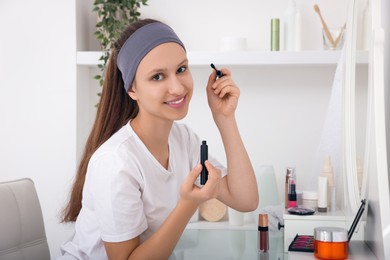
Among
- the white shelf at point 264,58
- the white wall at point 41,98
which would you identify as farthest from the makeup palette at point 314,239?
the white wall at point 41,98

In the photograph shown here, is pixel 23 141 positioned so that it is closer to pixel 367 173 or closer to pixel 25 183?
pixel 25 183

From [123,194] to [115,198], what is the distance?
0.06ft

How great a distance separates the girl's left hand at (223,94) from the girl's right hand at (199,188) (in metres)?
0.32

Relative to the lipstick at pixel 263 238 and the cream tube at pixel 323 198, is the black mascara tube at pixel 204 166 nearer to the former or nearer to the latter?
the lipstick at pixel 263 238

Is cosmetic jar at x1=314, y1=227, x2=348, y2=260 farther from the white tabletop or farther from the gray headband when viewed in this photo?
the gray headband

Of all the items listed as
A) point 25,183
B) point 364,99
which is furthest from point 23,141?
point 364,99

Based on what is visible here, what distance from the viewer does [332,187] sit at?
185 centimetres

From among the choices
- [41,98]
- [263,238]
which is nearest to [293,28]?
[41,98]

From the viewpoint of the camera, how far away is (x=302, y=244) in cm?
136

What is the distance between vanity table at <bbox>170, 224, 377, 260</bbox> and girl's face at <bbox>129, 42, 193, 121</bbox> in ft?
1.23

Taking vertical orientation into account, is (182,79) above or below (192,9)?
below

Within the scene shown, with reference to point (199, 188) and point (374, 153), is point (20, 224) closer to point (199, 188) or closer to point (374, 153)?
point (199, 188)

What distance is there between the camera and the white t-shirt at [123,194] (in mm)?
1314

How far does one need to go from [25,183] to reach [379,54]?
3.48ft
